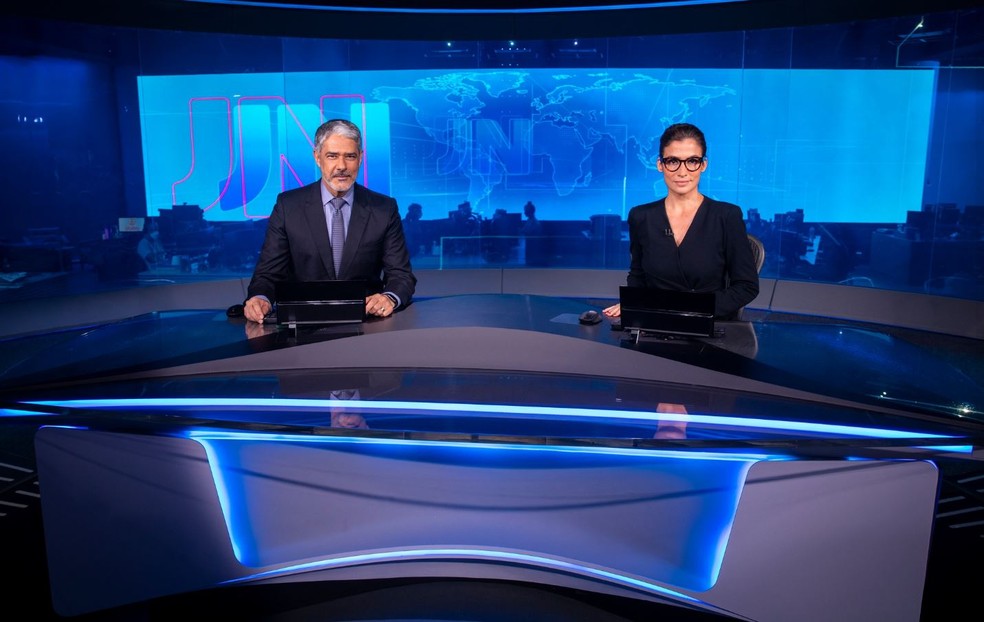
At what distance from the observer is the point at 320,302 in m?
2.06

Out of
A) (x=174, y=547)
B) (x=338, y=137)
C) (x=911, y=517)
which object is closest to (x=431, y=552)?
(x=174, y=547)

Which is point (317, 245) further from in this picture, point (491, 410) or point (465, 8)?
point (465, 8)

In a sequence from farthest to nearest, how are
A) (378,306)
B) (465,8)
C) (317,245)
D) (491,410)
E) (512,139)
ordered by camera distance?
1. (512,139)
2. (465,8)
3. (317,245)
4. (378,306)
5. (491,410)

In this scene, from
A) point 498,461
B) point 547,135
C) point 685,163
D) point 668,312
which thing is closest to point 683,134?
point 685,163

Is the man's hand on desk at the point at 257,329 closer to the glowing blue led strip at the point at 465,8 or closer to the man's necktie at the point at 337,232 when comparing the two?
the man's necktie at the point at 337,232

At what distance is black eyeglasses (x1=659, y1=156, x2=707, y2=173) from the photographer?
2.36 m

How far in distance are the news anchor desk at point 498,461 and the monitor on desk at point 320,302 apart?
0.22ft

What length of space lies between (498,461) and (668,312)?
637mm

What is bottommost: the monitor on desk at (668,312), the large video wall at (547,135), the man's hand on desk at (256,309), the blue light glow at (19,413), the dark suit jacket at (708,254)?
the blue light glow at (19,413)

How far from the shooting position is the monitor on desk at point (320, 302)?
2031 mm

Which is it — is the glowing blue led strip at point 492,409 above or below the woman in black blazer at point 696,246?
below

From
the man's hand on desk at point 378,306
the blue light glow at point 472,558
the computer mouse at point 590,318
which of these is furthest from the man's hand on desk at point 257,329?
the computer mouse at point 590,318

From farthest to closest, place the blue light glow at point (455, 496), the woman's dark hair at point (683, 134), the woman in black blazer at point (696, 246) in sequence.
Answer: the woman in black blazer at point (696, 246)
the woman's dark hair at point (683, 134)
the blue light glow at point (455, 496)

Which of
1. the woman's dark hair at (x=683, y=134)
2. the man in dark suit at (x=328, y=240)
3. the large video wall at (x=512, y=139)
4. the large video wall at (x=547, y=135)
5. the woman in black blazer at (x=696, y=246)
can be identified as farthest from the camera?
the large video wall at (x=547, y=135)
